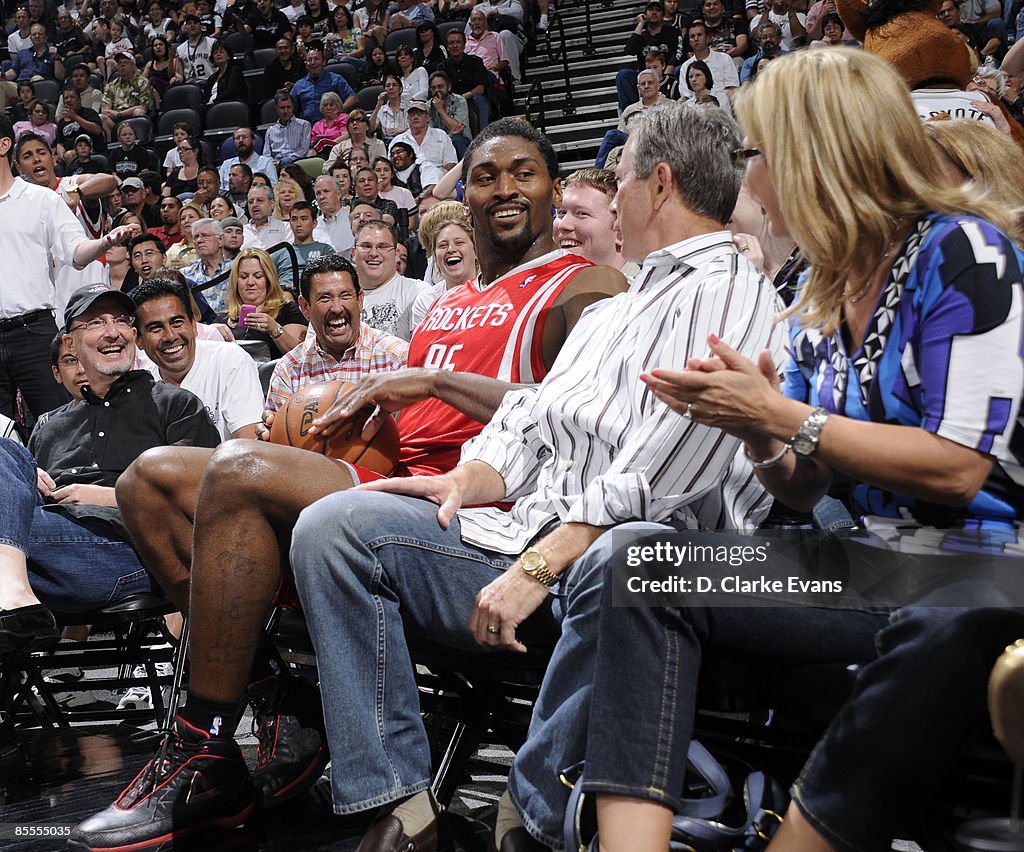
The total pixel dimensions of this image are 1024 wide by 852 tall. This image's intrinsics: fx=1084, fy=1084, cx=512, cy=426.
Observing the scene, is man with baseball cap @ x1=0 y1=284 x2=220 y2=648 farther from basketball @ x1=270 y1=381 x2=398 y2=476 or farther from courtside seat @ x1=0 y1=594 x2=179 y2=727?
basketball @ x1=270 y1=381 x2=398 y2=476

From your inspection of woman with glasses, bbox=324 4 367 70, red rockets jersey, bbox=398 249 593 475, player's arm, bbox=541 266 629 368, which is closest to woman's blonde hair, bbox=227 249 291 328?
red rockets jersey, bbox=398 249 593 475

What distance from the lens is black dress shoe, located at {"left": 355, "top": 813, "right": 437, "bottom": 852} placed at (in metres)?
1.72

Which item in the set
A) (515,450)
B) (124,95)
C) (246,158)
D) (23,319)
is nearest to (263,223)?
(246,158)

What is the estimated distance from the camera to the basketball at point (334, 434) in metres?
2.24

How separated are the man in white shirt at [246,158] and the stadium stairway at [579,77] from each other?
2616mm

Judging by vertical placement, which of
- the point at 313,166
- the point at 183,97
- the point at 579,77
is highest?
the point at 183,97

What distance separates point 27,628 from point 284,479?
0.97 m

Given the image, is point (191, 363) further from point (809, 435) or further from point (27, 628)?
point (809, 435)

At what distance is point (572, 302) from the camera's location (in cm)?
252

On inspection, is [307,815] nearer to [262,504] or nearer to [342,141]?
[262,504]

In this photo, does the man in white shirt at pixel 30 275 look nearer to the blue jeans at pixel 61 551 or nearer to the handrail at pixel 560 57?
the blue jeans at pixel 61 551

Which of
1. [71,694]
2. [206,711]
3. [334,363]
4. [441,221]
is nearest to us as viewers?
[206,711]

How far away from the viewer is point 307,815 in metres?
2.28

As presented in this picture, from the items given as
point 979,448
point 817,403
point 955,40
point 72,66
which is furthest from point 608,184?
point 72,66
